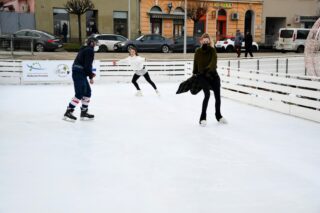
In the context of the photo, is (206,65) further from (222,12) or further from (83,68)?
(222,12)

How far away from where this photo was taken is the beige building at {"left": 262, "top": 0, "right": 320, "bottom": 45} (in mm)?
38156

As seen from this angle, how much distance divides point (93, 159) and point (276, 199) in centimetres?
243

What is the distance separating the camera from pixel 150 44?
27.8 metres

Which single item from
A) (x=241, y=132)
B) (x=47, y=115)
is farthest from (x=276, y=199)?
(x=47, y=115)

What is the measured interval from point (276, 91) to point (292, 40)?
22.1m

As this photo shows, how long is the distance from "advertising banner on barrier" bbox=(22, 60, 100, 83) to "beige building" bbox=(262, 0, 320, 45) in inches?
1002

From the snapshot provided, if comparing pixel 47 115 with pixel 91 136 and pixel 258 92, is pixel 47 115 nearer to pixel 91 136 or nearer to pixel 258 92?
pixel 91 136

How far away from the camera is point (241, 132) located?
764cm

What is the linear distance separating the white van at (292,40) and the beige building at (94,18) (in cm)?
1054

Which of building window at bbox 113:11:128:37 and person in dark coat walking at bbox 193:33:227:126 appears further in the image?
building window at bbox 113:11:128:37

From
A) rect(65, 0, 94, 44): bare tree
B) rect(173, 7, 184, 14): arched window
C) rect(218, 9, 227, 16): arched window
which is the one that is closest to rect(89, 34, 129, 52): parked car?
rect(65, 0, 94, 44): bare tree

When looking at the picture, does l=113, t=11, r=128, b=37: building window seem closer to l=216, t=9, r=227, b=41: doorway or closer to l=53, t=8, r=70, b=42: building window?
l=53, t=8, r=70, b=42: building window

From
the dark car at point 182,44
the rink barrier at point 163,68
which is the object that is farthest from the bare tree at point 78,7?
the rink barrier at point 163,68

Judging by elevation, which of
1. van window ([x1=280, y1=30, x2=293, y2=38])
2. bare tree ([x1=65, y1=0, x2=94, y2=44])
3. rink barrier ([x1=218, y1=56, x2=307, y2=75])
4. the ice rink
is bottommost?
the ice rink
